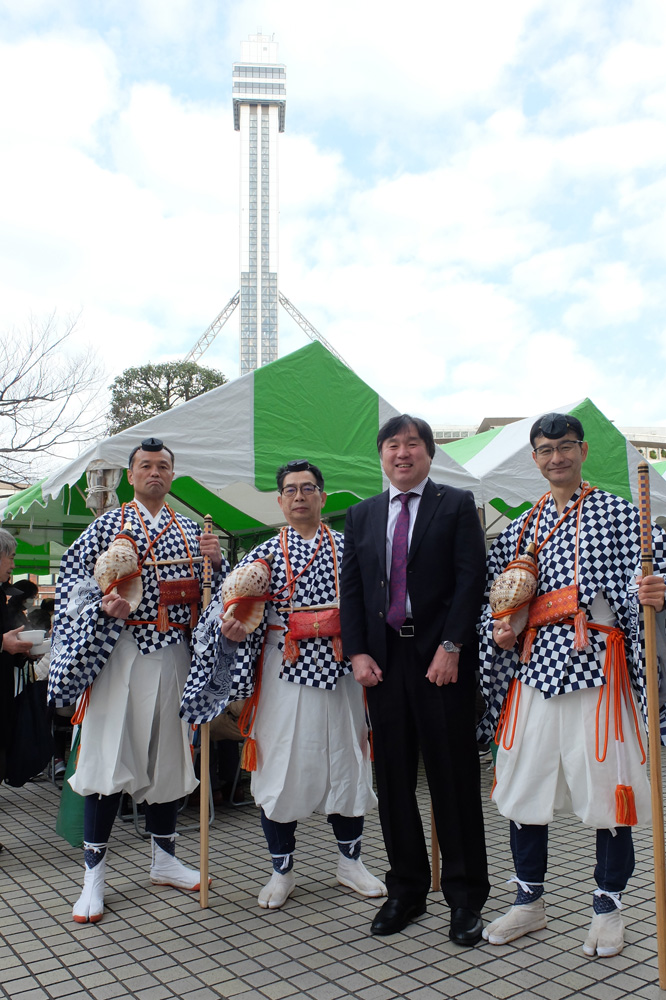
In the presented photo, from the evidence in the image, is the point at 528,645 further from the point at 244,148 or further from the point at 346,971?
the point at 244,148

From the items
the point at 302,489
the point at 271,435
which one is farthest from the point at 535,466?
the point at 302,489

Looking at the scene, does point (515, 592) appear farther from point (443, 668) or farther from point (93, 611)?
point (93, 611)

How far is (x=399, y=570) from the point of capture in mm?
2588

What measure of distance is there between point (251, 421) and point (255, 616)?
5.99 ft

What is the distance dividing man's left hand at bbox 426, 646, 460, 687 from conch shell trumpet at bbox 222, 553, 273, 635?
73 cm

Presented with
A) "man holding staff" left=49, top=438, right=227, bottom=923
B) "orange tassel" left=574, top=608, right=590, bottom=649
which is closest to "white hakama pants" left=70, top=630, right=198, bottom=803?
"man holding staff" left=49, top=438, right=227, bottom=923

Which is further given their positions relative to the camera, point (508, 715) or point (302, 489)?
point (302, 489)

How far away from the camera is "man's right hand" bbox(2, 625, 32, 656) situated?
3693 mm

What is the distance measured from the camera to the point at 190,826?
3977 mm

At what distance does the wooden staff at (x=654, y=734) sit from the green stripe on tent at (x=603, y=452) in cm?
351

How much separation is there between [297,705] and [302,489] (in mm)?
827

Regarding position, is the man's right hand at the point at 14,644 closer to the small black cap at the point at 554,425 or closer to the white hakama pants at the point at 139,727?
the white hakama pants at the point at 139,727

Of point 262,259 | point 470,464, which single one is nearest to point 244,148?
point 262,259

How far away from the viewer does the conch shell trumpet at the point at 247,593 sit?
276 centimetres
